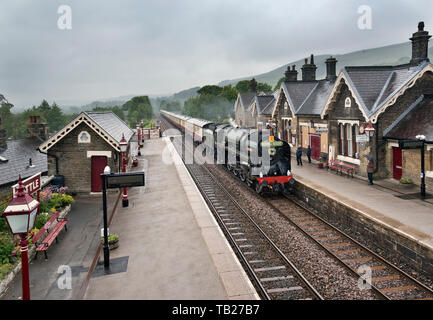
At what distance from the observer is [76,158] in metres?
17.9

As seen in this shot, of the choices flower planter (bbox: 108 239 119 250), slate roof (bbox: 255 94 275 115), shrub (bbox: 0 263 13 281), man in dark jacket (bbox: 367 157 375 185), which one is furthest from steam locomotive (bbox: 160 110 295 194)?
slate roof (bbox: 255 94 275 115)

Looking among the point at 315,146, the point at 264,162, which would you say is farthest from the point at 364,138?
the point at 315,146

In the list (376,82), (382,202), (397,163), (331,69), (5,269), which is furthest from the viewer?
(331,69)

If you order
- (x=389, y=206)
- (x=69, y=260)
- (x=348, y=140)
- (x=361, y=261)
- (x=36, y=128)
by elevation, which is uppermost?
(x=36, y=128)

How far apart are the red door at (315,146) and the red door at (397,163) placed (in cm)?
768

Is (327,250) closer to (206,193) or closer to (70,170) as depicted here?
(206,193)

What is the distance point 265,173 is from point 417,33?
11.7m

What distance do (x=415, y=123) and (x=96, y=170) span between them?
16964 mm

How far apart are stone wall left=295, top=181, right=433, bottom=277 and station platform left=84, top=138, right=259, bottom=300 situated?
5344mm

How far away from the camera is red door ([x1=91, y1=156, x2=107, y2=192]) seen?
18.1 metres

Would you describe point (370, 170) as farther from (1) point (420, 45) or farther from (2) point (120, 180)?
(2) point (120, 180)

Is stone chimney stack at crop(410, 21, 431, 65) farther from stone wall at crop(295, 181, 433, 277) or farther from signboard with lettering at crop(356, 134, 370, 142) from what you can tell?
stone wall at crop(295, 181, 433, 277)

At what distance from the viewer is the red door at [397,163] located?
17.7 meters
